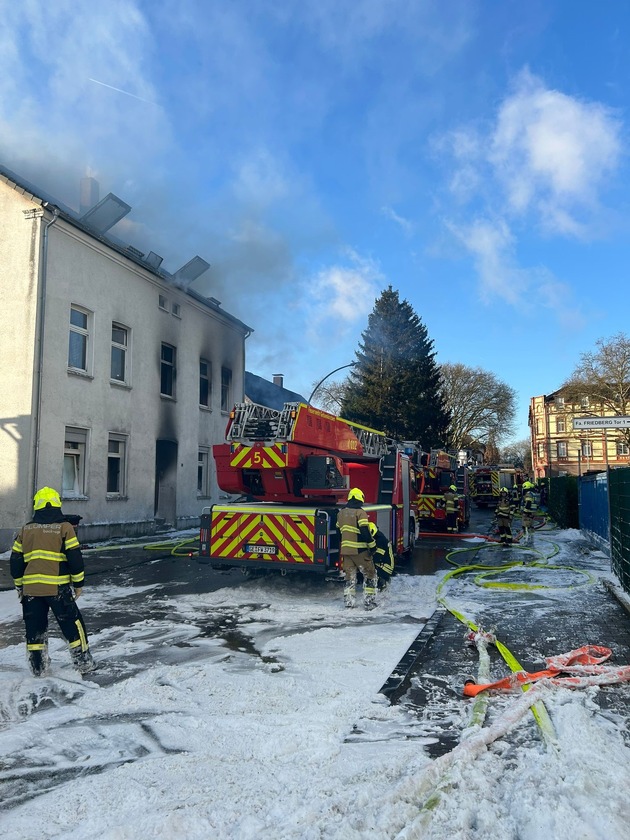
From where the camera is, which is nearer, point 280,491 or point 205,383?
point 280,491

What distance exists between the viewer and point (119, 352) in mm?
16688

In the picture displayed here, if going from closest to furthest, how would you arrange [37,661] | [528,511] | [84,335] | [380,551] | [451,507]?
[37,661] → [380,551] → [84,335] → [528,511] → [451,507]

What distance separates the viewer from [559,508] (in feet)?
73.0

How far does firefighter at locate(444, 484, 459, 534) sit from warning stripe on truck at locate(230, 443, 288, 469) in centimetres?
1037

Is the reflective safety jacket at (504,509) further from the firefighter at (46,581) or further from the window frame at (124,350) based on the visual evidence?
the firefighter at (46,581)

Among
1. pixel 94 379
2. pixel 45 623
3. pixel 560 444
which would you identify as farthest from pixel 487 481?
pixel 560 444

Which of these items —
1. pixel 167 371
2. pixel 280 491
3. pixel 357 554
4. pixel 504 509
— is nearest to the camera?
pixel 357 554

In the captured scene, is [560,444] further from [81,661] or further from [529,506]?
[81,661]

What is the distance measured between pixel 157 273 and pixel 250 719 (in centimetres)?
1529

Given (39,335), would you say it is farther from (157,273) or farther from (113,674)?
(113,674)

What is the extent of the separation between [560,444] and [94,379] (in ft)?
205

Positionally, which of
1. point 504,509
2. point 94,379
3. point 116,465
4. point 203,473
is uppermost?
point 94,379

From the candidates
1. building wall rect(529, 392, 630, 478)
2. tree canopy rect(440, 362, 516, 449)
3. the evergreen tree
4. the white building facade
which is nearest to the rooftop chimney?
the white building facade

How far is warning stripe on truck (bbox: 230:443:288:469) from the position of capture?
8625 millimetres
